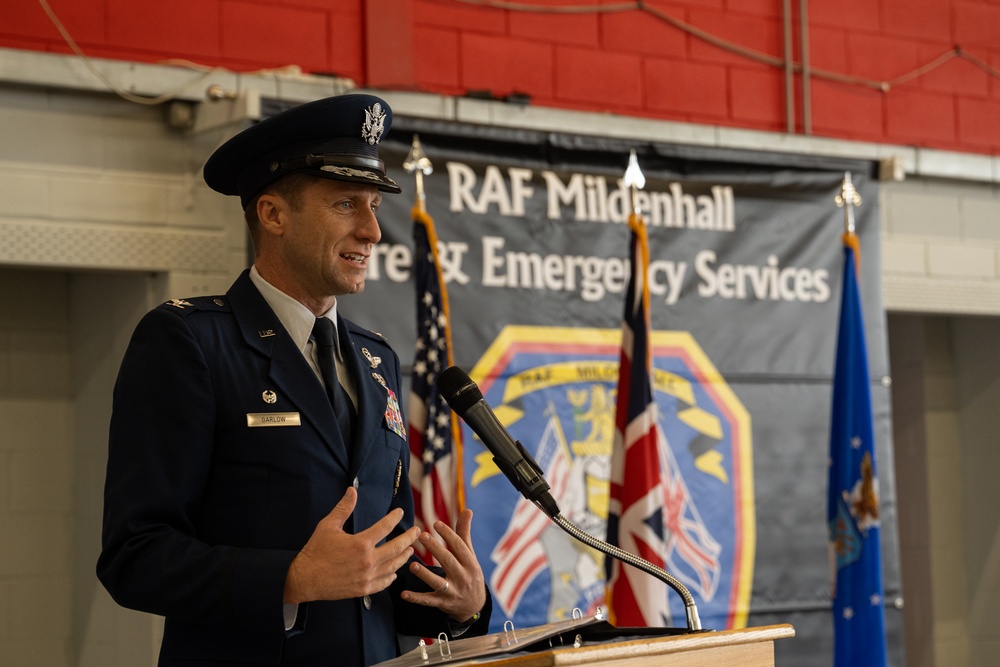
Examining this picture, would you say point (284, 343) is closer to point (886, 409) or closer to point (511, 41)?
point (511, 41)

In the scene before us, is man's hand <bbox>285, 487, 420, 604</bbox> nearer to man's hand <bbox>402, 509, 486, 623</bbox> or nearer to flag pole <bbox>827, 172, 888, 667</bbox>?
man's hand <bbox>402, 509, 486, 623</bbox>

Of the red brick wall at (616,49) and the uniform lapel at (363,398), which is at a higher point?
the red brick wall at (616,49)

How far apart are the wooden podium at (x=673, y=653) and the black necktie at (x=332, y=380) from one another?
0.50m

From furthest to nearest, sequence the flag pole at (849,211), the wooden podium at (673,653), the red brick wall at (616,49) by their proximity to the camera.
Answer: the flag pole at (849,211) < the red brick wall at (616,49) < the wooden podium at (673,653)

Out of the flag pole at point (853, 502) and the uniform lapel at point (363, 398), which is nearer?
the uniform lapel at point (363, 398)

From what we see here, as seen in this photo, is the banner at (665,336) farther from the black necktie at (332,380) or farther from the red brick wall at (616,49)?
the black necktie at (332,380)

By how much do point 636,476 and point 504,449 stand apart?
207cm

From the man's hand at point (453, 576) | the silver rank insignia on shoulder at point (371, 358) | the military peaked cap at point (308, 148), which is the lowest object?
the man's hand at point (453, 576)

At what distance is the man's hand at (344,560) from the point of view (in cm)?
152

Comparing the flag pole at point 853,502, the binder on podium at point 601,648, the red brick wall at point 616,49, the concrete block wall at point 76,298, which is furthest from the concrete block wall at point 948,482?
the binder on podium at point 601,648

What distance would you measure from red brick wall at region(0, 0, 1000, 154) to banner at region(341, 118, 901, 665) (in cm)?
44

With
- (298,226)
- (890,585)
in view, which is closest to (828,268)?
(890,585)

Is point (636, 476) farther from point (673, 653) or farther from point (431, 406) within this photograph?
point (673, 653)

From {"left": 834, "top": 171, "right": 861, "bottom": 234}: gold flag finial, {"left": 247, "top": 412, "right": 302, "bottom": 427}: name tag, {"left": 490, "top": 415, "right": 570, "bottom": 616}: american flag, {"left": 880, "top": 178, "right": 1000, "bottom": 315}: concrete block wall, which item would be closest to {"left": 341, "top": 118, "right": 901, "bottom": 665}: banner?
{"left": 490, "top": 415, "right": 570, "bottom": 616}: american flag
